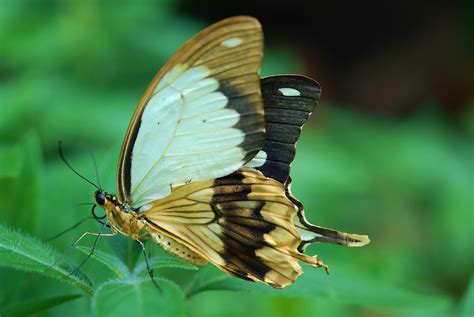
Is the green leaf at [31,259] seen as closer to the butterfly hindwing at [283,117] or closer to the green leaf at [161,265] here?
the green leaf at [161,265]

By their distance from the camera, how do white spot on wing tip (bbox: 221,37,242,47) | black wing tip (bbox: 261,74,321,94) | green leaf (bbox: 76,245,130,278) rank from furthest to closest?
black wing tip (bbox: 261,74,321,94) < white spot on wing tip (bbox: 221,37,242,47) < green leaf (bbox: 76,245,130,278)

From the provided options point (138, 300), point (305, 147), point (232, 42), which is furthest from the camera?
point (305, 147)

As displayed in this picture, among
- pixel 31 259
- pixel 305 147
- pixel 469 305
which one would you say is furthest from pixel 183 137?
pixel 305 147

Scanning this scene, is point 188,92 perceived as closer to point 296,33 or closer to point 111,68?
point 111,68

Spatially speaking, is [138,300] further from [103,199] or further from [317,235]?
[317,235]

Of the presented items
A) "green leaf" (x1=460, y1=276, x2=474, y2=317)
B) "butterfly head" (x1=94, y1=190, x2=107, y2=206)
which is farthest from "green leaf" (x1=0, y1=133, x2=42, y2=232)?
"green leaf" (x1=460, y1=276, x2=474, y2=317)

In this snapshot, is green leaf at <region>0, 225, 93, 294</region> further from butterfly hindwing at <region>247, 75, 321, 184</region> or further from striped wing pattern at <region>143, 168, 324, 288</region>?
butterfly hindwing at <region>247, 75, 321, 184</region>
